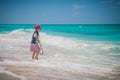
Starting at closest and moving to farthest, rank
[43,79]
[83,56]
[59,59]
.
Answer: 1. [43,79]
2. [59,59]
3. [83,56]

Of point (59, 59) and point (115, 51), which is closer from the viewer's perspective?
point (59, 59)

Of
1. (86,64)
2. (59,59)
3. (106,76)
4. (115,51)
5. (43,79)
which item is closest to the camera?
(43,79)

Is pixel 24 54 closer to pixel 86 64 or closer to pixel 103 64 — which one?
pixel 86 64

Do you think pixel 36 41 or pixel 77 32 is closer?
pixel 36 41

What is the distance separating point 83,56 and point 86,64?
2.17ft

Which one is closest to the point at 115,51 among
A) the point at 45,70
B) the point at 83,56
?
the point at 83,56

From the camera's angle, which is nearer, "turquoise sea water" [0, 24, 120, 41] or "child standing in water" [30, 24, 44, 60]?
"child standing in water" [30, 24, 44, 60]

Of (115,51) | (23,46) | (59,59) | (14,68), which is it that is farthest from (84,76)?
(23,46)

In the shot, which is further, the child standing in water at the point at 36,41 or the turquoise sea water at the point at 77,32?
the turquoise sea water at the point at 77,32

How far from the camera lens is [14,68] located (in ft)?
12.7

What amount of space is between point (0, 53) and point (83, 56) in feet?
7.02

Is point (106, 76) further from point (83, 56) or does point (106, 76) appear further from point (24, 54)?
point (24, 54)

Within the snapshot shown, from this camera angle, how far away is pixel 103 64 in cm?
439

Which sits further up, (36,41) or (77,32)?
(36,41)
